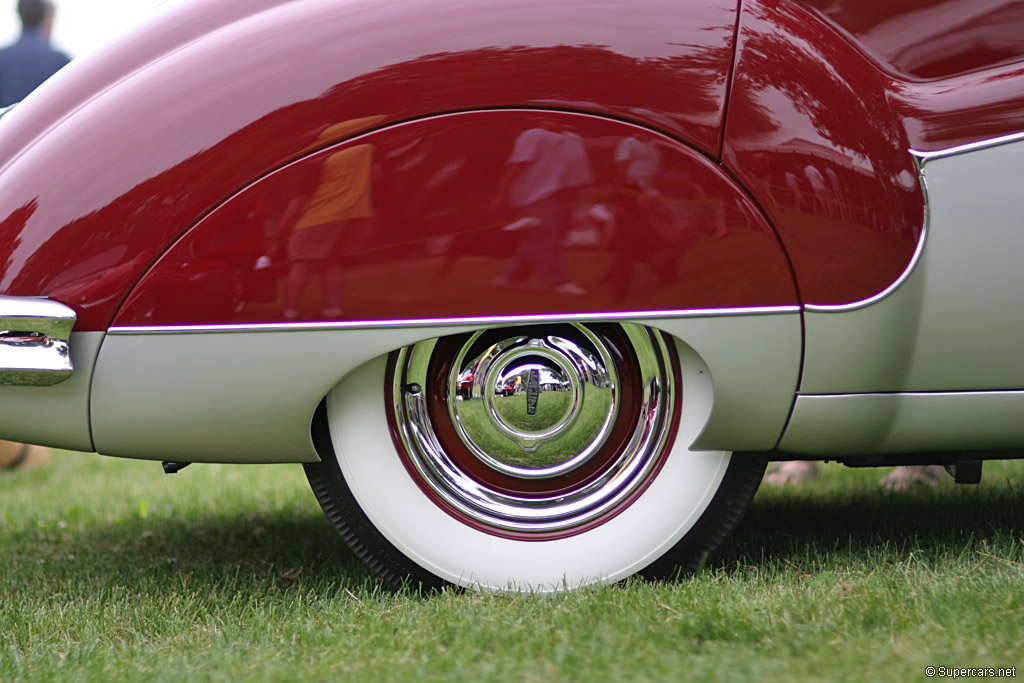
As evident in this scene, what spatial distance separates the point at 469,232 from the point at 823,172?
679 millimetres

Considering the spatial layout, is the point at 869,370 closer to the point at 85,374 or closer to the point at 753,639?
the point at 753,639

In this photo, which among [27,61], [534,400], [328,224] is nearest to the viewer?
[328,224]

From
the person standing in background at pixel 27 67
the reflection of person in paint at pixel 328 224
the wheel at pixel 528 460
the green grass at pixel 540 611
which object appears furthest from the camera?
the person standing in background at pixel 27 67

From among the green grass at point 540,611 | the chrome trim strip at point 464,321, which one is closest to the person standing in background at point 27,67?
the green grass at point 540,611

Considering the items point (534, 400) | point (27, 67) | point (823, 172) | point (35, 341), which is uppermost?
point (27, 67)

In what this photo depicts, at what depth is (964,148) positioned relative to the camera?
1.66 metres

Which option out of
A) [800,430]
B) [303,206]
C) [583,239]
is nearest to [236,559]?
[303,206]

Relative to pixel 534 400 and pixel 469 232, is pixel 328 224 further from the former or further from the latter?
pixel 534 400

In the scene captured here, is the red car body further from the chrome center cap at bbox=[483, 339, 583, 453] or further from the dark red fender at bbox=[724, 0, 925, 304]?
the chrome center cap at bbox=[483, 339, 583, 453]

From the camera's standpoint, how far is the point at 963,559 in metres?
1.85

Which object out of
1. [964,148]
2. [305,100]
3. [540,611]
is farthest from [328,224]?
[964,148]

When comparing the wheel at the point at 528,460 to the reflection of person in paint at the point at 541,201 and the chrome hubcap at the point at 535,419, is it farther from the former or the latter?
the reflection of person in paint at the point at 541,201

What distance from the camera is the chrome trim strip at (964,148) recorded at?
1.66m

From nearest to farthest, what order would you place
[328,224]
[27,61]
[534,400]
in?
[328,224]
[534,400]
[27,61]
